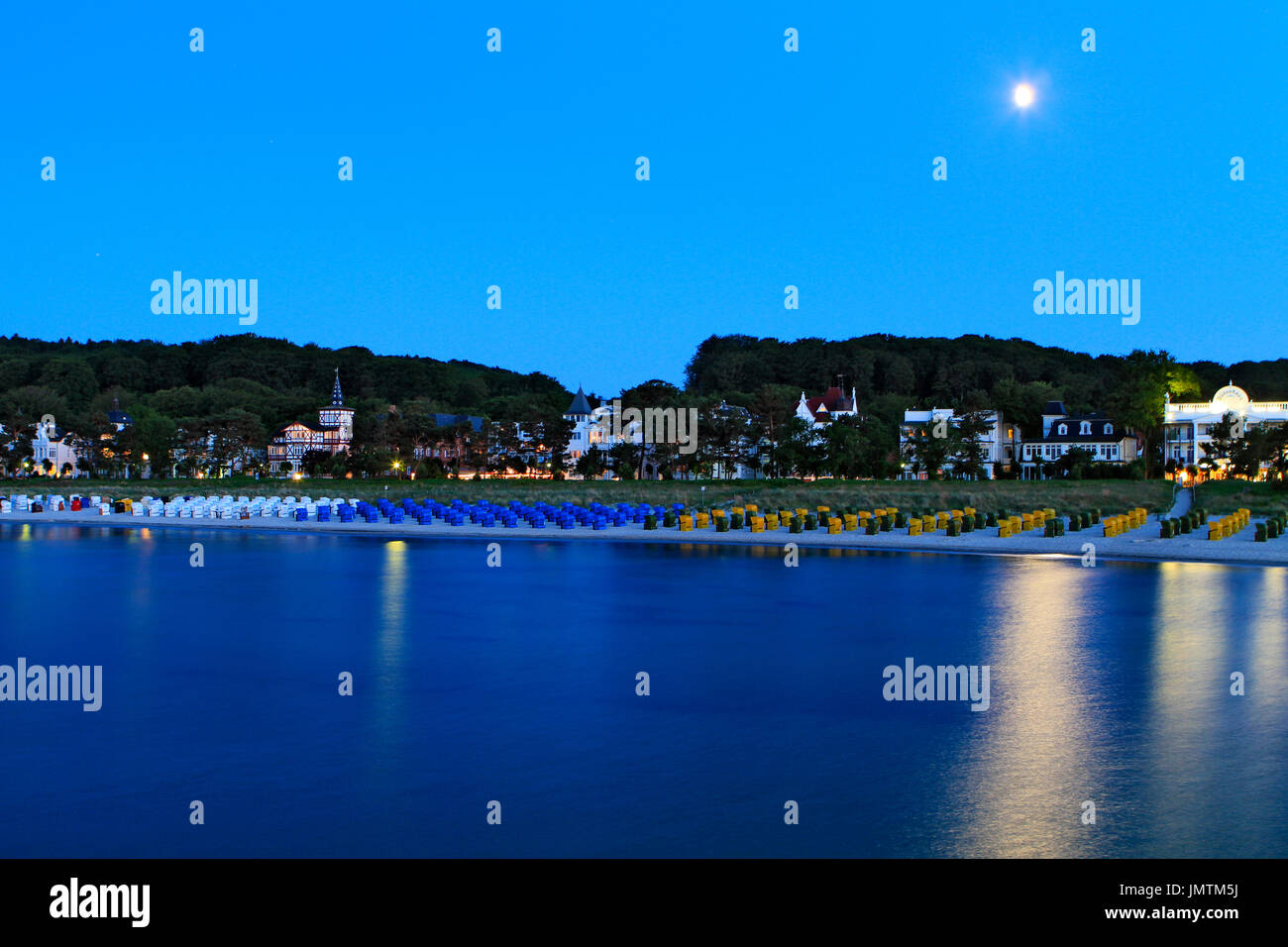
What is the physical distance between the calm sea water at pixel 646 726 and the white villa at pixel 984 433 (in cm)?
6384

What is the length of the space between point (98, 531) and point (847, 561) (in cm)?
2662

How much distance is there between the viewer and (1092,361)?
149000 millimetres

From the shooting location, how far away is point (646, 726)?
9.55m

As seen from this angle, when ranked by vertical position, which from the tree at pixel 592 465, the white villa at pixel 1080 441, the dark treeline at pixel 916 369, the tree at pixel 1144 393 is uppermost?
the dark treeline at pixel 916 369

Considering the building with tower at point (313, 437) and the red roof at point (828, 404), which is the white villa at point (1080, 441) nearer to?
the red roof at point (828, 404)

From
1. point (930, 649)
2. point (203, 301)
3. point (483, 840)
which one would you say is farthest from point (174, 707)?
point (203, 301)

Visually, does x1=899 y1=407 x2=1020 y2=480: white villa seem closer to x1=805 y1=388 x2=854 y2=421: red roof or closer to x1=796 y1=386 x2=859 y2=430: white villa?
x1=796 y1=386 x2=859 y2=430: white villa

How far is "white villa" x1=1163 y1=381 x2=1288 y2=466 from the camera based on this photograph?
261 feet

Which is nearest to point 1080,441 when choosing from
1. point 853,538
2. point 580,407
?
point 580,407

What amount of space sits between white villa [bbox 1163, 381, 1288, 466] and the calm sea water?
68924 mm

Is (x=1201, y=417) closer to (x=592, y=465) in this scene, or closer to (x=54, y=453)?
(x=592, y=465)

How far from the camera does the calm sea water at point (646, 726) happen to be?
6.80m

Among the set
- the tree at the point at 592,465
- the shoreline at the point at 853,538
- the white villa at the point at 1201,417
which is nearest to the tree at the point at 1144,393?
the white villa at the point at 1201,417
